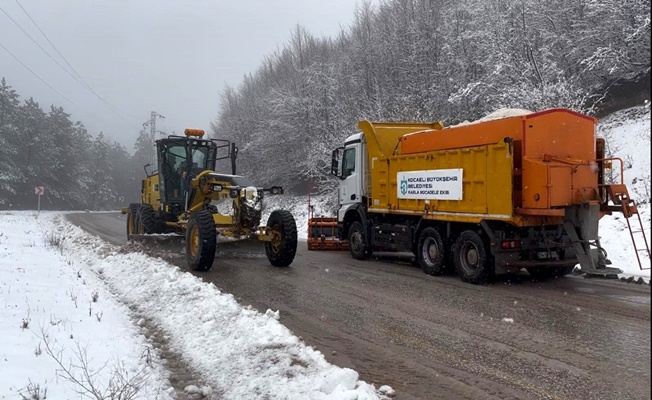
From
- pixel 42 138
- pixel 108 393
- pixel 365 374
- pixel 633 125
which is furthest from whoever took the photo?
pixel 42 138

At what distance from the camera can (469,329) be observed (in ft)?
20.2

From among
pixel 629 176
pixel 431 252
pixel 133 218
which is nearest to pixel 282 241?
pixel 431 252

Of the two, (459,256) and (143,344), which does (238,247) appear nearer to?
(459,256)

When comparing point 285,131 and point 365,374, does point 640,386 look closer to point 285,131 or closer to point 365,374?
point 365,374

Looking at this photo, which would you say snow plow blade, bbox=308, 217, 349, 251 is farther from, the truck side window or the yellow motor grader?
the yellow motor grader

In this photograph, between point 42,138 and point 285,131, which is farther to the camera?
point 42,138

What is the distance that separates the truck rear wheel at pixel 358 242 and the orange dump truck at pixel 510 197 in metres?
1.75

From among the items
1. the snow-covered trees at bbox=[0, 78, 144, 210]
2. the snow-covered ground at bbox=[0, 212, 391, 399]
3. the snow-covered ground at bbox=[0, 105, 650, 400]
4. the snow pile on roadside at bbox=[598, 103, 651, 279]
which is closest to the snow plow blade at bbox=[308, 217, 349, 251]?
the snow-covered ground at bbox=[0, 105, 650, 400]

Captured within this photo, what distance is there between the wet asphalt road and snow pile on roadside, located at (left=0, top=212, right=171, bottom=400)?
6.00 ft

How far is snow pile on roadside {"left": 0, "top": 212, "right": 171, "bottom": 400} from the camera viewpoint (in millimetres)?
4109

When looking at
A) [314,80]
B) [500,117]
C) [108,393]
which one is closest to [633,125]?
[500,117]

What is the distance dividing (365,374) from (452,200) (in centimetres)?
585

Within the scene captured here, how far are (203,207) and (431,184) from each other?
5551mm

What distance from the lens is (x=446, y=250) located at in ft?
33.2
